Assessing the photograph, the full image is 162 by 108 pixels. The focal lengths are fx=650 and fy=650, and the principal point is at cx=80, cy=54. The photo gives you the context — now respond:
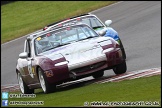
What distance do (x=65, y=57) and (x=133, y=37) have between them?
1096cm

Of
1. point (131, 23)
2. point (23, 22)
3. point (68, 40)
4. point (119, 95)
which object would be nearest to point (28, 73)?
point (68, 40)

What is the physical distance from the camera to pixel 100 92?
1088cm

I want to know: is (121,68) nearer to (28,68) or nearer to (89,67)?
(89,67)

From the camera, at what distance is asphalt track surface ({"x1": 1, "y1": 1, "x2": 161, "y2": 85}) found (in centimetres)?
1753

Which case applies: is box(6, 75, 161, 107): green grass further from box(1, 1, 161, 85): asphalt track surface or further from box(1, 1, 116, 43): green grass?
box(1, 1, 116, 43): green grass

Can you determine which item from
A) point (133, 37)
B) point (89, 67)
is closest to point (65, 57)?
point (89, 67)

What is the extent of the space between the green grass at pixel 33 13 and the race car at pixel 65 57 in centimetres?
1657

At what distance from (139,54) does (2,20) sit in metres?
20.5

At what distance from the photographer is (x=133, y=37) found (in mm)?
23828

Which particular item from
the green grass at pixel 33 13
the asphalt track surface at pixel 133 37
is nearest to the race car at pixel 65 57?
the asphalt track surface at pixel 133 37

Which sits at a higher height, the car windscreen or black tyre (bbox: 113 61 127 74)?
the car windscreen

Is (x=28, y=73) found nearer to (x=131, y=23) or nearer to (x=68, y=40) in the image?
(x=68, y=40)

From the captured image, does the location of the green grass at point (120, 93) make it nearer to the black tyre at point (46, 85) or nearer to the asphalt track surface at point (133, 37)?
the black tyre at point (46, 85)

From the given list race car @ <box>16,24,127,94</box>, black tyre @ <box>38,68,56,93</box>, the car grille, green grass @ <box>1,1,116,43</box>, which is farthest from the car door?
green grass @ <box>1,1,116,43</box>
